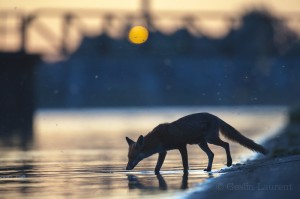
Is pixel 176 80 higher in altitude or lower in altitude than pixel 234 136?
higher

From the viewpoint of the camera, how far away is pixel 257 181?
16.0 m

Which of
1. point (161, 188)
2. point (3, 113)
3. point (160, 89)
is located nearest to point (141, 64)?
point (160, 89)

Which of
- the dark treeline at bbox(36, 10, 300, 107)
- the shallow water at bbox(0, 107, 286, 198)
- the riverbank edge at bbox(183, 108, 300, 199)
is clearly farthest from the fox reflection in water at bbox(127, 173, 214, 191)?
the dark treeline at bbox(36, 10, 300, 107)

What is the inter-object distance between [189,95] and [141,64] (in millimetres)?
9407

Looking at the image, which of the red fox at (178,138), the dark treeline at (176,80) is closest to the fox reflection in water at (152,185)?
the red fox at (178,138)

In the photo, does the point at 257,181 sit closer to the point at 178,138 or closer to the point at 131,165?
the point at 178,138

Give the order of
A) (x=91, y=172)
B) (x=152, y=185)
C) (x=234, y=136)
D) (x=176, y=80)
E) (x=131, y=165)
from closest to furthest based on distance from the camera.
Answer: (x=152, y=185)
(x=91, y=172)
(x=131, y=165)
(x=234, y=136)
(x=176, y=80)

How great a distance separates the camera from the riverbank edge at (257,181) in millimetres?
14484

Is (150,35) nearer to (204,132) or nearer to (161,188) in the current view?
(204,132)

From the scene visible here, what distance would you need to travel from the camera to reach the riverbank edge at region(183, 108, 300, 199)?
Result: 14.5 metres

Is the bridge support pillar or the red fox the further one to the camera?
the bridge support pillar

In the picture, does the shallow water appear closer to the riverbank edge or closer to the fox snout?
the fox snout

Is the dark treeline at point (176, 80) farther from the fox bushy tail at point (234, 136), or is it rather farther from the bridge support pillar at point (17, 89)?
the fox bushy tail at point (234, 136)

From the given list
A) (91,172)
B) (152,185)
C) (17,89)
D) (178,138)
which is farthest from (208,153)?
(17,89)
